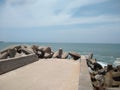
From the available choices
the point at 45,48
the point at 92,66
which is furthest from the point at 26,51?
the point at 92,66

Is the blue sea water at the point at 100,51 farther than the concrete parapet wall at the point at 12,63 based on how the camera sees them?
Yes

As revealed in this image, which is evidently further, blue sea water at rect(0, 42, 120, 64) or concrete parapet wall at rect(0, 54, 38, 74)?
blue sea water at rect(0, 42, 120, 64)

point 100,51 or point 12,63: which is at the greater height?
point 12,63

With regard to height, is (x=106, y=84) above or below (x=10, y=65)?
below

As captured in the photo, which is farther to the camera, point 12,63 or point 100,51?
point 100,51

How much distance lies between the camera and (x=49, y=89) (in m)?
6.68

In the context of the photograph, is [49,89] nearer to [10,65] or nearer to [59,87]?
[59,87]

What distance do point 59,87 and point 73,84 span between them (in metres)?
0.57

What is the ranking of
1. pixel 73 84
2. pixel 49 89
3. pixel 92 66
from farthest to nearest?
pixel 92 66 → pixel 73 84 → pixel 49 89

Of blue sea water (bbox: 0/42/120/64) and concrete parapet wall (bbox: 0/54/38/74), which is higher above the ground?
concrete parapet wall (bbox: 0/54/38/74)

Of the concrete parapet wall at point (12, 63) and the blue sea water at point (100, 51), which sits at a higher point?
the concrete parapet wall at point (12, 63)

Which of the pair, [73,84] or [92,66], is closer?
[73,84]

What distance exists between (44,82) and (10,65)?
2.93 m

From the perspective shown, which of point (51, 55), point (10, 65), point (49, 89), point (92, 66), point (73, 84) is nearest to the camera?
point (49, 89)
